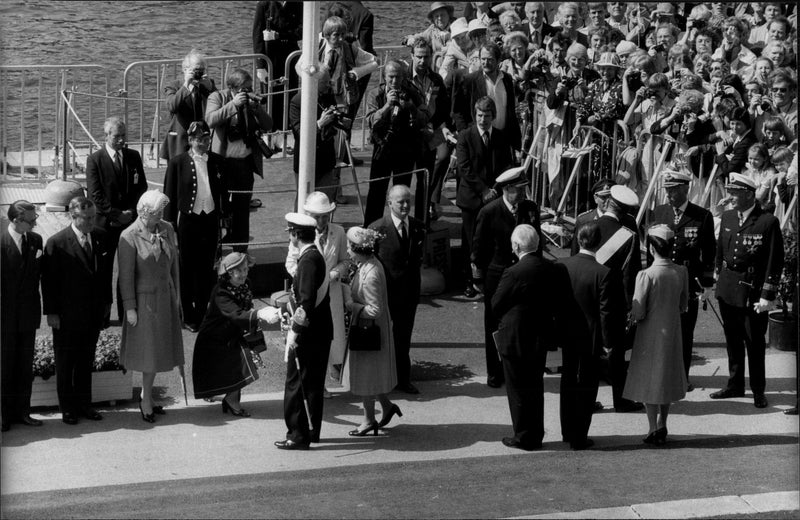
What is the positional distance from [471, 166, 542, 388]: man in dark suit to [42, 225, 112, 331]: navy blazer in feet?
9.86

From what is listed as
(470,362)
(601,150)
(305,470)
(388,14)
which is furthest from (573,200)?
(388,14)

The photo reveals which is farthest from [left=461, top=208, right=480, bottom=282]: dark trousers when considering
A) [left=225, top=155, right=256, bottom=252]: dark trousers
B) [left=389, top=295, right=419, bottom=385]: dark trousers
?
[left=225, top=155, right=256, bottom=252]: dark trousers

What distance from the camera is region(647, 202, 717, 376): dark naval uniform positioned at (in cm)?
1064

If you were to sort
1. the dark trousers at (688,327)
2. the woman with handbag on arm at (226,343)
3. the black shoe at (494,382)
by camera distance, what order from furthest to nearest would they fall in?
1. the black shoe at (494,382)
2. the dark trousers at (688,327)
3. the woman with handbag on arm at (226,343)

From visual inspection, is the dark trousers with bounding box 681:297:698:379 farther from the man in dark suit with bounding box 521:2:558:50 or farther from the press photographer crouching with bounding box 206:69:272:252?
the man in dark suit with bounding box 521:2:558:50

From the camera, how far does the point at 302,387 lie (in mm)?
9508

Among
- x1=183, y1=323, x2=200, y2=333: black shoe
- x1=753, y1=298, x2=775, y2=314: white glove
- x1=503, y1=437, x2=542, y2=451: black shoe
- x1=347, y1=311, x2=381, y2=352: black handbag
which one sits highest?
x1=753, y1=298, x2=775, y2=314: white glove

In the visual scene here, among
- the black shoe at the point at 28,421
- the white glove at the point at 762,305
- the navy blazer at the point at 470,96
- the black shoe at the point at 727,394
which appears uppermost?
the navy blazer at the point at 470,96

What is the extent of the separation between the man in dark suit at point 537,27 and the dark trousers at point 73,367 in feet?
26.3

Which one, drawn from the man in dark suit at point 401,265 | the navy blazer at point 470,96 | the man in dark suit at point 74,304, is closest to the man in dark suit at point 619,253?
the man in dark suit at point 401,265

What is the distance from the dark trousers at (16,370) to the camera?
9.55 metres

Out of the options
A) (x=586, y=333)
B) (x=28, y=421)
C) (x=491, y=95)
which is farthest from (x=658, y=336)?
(x=28, y=421)

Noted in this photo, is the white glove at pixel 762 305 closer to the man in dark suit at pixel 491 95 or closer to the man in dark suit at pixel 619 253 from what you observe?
the man in dark suit at pixel 619 253

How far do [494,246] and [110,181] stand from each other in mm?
3152
